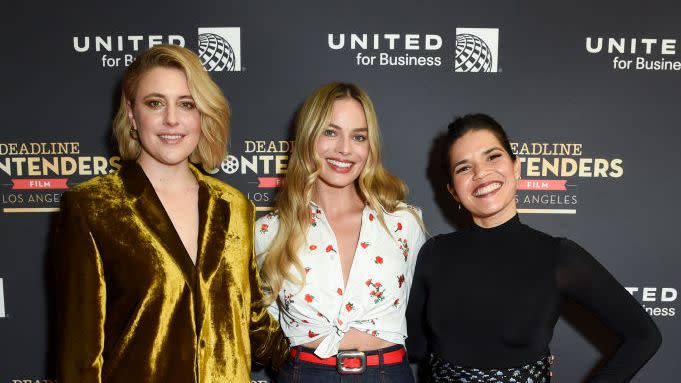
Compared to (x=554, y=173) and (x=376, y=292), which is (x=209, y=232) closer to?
(x=376, y=292)

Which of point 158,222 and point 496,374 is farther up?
point 158,222

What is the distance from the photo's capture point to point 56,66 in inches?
99.1

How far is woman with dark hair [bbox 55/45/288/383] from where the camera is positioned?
159 cm

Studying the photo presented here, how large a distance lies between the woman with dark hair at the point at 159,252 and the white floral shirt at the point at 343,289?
0.72 feet

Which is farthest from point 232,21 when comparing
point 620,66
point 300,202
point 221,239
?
point 620,66

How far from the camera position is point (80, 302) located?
158 cm

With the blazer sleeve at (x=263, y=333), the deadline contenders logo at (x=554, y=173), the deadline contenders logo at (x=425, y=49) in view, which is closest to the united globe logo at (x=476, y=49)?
the deadline contenders logo at (x=425, y=49)

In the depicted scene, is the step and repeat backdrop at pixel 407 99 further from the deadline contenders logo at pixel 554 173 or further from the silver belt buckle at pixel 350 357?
the silver belt buckle at pixel 350 357

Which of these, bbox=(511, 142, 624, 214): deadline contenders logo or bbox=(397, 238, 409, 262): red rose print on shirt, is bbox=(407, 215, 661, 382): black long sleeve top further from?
bbox=(511, 142, 624, 214): deadline contenders logo

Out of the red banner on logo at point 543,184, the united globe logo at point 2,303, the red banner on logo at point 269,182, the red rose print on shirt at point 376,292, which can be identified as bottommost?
the united globe logo at point 2,303

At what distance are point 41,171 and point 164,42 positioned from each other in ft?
2.97

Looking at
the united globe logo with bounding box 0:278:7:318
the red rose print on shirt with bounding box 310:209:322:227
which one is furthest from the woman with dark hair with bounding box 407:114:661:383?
the united globe logo with bounding box 0:278:7:318

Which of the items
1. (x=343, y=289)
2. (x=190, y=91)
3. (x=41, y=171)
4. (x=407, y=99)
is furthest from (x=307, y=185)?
(x=41, y=171)

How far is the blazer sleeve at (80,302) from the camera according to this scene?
1577mm
